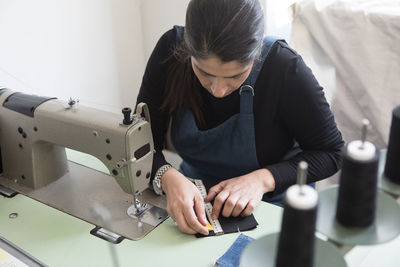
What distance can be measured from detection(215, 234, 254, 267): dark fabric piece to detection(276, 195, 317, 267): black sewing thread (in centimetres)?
45

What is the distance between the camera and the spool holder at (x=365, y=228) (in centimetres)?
57

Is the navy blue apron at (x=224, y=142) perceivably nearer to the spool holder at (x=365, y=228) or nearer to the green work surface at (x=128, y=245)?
the green work surface at (x=128, y=245)

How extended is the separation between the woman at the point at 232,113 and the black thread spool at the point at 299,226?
1.86 ft

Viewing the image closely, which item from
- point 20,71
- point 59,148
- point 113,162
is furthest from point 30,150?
point 20,71

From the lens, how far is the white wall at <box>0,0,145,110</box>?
A: 1710 mm

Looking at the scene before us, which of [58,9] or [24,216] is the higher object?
[58,9]

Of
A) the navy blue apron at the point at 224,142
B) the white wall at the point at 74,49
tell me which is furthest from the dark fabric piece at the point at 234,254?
the white wall at the point at 74,49

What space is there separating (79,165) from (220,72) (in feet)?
1.99

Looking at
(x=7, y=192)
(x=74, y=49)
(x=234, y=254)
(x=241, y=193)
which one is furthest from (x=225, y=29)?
(x=74, y=49)

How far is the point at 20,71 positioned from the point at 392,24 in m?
1.42

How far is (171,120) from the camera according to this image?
1.51 metres

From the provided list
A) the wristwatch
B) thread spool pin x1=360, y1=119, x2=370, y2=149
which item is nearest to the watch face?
the wristwatch

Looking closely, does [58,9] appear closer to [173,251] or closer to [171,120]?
[171,120]

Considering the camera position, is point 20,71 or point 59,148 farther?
point 20,71
